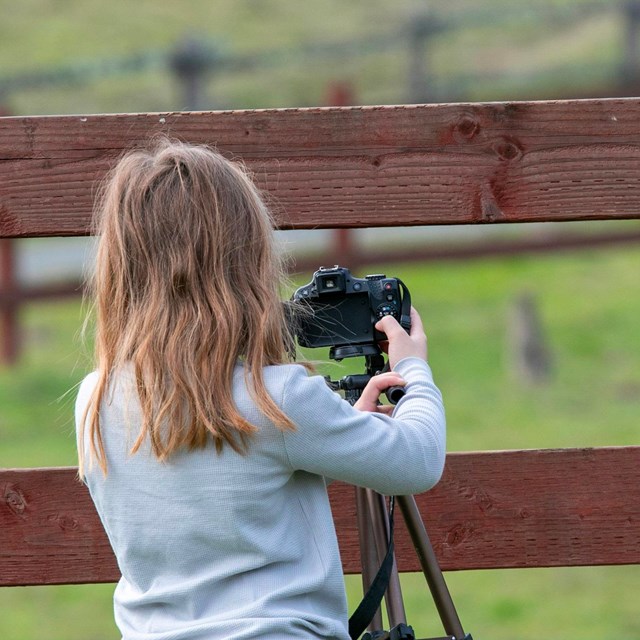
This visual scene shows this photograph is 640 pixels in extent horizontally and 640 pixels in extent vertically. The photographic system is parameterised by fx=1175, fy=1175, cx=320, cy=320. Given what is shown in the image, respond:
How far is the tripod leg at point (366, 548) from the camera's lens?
1.96 metres

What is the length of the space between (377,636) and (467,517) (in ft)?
1.59

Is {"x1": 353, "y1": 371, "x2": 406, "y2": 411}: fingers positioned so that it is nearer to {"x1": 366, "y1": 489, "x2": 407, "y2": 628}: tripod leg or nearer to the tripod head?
the tripod head

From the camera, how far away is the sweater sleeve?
70.9 inches

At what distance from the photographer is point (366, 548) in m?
2.01

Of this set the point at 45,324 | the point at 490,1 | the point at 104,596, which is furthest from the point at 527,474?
the point at 490,1

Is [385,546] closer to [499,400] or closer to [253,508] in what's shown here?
[253,508]

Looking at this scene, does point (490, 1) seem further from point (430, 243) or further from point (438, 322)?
point (438, 322)

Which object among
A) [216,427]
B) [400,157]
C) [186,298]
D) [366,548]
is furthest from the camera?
[400,157]

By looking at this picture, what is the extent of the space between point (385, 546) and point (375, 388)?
0.28 meters

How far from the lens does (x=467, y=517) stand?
7.57 ft

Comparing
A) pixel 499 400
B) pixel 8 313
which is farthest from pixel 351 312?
pixel 8 313

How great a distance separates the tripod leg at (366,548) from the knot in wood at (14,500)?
0.69 metres

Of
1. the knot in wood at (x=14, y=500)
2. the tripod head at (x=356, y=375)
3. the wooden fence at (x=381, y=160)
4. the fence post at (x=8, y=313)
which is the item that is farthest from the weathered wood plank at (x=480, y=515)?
the fence post at (x=8, y=313)

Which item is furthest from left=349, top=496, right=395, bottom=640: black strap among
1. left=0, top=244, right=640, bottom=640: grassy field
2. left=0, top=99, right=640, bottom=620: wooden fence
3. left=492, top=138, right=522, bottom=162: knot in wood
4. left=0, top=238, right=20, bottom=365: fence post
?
left=0, top=238, right=20, bottom=365: fence post
